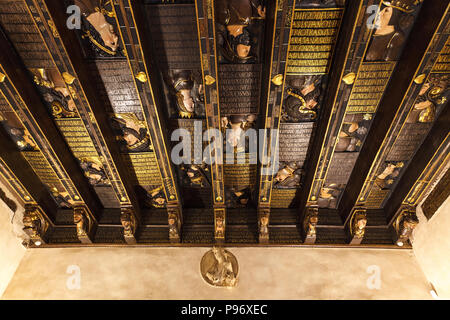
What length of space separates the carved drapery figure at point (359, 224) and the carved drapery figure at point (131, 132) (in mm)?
4831

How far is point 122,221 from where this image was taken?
21.7ft

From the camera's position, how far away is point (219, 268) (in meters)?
6.51

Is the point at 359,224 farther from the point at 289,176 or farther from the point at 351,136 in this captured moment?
the point at 351,136

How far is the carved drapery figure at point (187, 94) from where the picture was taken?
494 cm

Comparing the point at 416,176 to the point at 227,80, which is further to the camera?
the point at 416,176

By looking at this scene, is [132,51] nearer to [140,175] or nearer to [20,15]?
[20,15]

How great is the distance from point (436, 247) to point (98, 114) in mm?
7446

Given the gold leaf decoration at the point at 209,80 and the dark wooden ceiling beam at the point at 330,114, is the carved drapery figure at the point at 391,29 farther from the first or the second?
the gold leaf decoration at the point at 209,80

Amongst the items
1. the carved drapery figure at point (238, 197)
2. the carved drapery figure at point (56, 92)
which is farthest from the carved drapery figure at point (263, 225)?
the carved drapery figure at point (56, 92)

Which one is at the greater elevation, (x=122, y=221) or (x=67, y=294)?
(x=122, y=221)

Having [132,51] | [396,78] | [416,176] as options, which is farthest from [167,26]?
[416,176]

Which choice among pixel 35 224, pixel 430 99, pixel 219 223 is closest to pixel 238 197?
pixel 219 223

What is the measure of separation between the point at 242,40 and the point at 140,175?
373cm

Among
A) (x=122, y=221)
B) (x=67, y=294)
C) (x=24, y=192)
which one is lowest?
(x=67, y=294)
